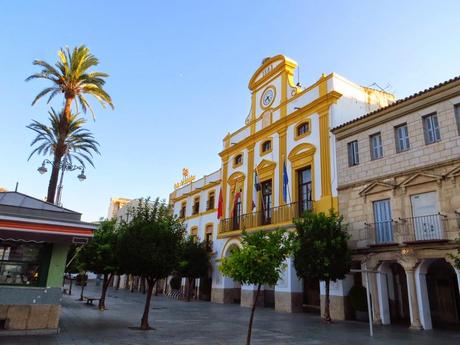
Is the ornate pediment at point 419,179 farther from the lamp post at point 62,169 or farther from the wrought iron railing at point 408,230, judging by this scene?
the lamp post at point 62,169

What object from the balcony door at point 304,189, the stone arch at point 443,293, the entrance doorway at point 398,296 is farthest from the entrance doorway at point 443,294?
the balcony door at point 304,189

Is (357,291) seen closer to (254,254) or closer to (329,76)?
(254,254)

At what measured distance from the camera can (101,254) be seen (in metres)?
18.6

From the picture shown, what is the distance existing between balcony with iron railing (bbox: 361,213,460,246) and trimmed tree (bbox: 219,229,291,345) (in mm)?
7418

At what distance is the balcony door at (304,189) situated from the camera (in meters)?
20.2

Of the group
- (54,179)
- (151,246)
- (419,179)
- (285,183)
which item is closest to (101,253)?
(54,179)

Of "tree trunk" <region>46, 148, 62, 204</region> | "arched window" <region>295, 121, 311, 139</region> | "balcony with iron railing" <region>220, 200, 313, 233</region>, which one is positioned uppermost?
"arched window" <region>295, 121, 311, 139</region>

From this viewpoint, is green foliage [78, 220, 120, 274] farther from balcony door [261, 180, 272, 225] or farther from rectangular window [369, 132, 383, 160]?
rectangular window [369, 132, 383, 160]

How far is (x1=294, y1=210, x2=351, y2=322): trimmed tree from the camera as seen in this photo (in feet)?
49.6

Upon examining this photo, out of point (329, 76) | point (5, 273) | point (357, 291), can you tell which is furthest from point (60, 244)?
point (329, 76)

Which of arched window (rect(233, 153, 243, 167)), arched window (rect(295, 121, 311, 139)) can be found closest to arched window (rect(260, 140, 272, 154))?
arched window (rect(295, 121, 311, 139))

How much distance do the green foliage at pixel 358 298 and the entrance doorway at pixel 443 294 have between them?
3.01 meters

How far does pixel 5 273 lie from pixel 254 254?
7.33 meters

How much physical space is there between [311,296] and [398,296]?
5142mm
